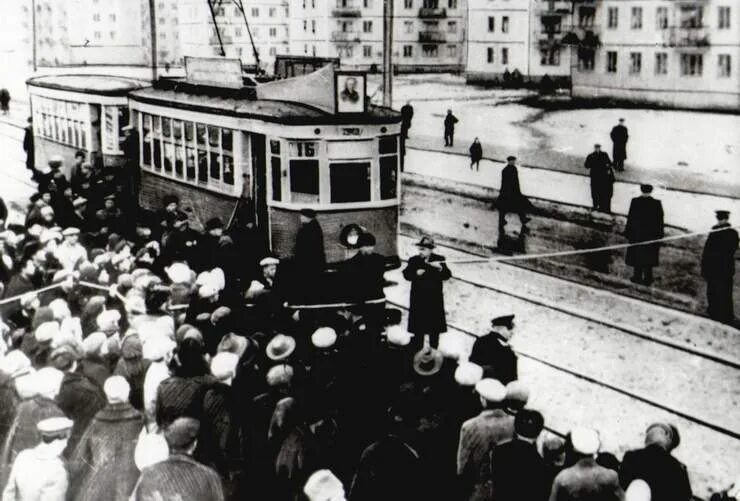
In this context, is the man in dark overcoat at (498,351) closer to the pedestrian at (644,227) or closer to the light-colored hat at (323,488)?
the light-colored hat at (323,488)

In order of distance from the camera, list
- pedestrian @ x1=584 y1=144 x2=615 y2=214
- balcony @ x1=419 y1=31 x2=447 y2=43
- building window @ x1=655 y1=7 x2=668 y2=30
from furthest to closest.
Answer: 1. pedestrian @ x1=584 y1=144 x2=615 y2=214
2. balcony @ x1=419 y1=31 x2=447 y2=43
3. building window @ x1=655 y1=7 x2=668 y2=30

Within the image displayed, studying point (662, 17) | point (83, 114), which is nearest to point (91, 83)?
point (83, 114)

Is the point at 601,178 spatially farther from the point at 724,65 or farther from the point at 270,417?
the point at 270,417

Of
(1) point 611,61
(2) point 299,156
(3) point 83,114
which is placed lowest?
(2) point 299,156

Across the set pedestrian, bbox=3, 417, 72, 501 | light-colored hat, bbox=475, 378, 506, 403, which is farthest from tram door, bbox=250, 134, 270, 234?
pedestrian, bbox=3, 417, 72, 501

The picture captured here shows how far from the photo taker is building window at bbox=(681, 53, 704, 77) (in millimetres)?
9703

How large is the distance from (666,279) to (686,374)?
13.7ft

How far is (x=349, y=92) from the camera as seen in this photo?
1160cm

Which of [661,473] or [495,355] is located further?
[495,355]

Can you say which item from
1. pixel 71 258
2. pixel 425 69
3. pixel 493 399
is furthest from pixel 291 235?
pixel 493 399

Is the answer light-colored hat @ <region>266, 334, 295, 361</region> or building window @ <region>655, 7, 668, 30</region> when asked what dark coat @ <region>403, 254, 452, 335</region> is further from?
building window @ <region>655, 7, 668, 30</region>

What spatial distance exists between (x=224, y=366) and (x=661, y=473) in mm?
2719

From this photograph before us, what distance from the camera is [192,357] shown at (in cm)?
597

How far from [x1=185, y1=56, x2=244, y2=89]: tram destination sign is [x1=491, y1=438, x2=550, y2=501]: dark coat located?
8896 millimetres
